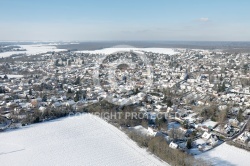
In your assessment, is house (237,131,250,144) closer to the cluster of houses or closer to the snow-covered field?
the cluster of houses

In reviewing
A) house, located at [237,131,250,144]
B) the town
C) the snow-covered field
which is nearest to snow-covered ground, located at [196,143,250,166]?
the town

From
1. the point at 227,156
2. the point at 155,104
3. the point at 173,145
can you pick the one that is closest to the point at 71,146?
the point at 173,145

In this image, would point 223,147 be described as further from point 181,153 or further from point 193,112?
point 193,112

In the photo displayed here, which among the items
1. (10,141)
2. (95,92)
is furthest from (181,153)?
(95,92)

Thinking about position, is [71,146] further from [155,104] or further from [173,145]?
[155,104]

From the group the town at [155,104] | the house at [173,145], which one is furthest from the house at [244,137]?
the house at [173,145]
